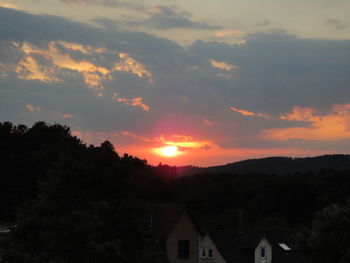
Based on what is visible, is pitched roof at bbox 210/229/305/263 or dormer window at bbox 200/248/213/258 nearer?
dormer window at bbox 200/248/213/258

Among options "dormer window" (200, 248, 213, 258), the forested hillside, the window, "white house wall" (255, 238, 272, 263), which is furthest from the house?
"white house wall" (255, 238, 272, 263)

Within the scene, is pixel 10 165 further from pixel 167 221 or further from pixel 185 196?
pixel 185 196

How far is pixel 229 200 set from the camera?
15362cm

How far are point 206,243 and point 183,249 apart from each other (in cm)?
336

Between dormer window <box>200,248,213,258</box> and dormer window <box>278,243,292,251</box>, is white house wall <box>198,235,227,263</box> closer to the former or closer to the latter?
dormer window <box>200,248,213,258</box>

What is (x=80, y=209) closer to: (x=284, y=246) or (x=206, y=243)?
(x=206, y=243)

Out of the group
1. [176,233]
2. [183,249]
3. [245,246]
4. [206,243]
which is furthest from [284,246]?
[176,233]

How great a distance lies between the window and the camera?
204ft

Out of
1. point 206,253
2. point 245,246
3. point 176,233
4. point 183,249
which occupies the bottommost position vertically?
point 206,253

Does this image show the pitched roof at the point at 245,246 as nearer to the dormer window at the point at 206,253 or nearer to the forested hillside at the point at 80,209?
the dormer window at the point at 206,253

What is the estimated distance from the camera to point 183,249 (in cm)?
6244

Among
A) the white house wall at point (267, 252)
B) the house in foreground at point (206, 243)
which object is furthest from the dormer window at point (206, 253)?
the white house wall at point (267, 252)

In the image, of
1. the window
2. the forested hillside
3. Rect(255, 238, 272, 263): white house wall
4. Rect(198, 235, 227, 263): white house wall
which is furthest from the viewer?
Rect(255, 238, 272, 263): white house wall

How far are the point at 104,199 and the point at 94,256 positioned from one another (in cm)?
441
